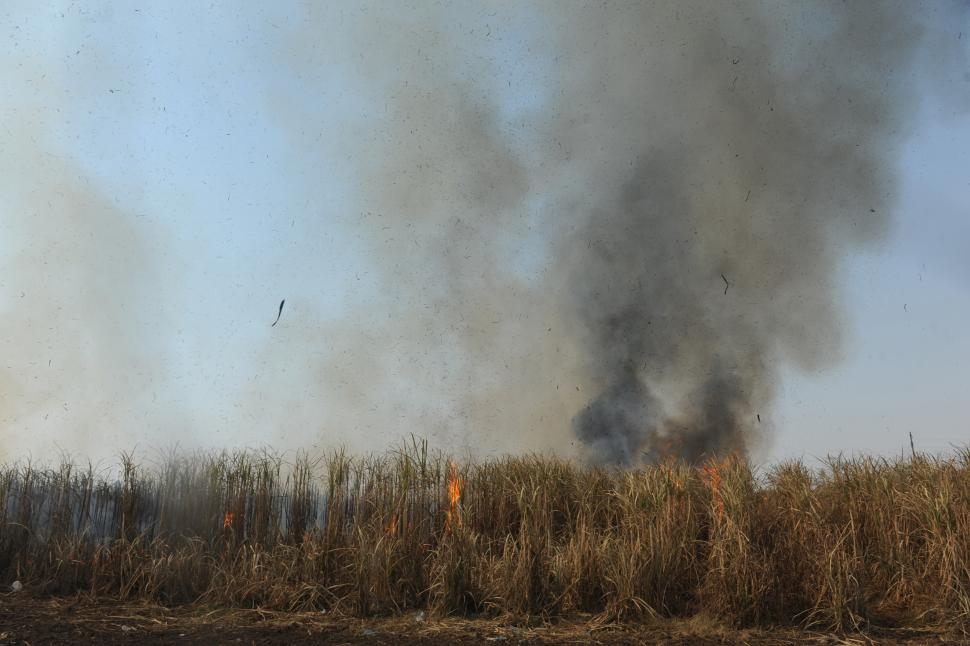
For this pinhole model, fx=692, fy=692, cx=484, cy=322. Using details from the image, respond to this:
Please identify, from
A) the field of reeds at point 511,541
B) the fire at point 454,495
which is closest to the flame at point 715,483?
the field of reeds at point 511,541

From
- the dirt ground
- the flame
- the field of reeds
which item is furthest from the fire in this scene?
the flame

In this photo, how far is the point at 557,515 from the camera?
7.98 metres

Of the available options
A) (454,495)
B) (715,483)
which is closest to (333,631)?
(454,495)

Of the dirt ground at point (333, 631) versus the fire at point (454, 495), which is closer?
the dirt ground at point (333, 631)

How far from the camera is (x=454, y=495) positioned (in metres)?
7.55

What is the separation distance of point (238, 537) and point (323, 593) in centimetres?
141

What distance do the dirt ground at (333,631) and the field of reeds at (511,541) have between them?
9.3 inches

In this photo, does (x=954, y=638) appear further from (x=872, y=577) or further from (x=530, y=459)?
(x=530, y=459)

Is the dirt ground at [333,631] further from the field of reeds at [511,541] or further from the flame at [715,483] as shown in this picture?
the flame at [715,483]

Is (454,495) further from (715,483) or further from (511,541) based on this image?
(715,483)

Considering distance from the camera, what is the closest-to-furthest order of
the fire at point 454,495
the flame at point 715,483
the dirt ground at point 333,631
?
the dirt ground at point 333,631 → the flame at point 715,483 → the fire at point 454,495

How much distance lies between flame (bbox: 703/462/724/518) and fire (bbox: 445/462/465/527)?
2.61 meters

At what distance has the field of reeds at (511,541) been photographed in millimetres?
6332

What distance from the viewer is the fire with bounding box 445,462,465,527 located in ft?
23.5
